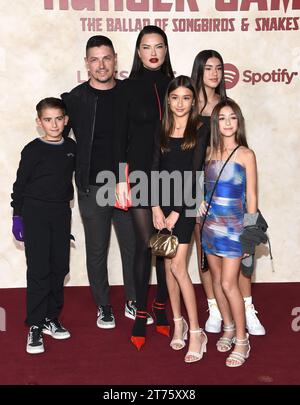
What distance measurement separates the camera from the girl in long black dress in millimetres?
3271

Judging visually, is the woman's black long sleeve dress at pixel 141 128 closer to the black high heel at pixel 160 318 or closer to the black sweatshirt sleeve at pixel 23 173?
the black high heel at pixel 160 318

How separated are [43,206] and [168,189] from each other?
0.76 metres

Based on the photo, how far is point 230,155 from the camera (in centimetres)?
327

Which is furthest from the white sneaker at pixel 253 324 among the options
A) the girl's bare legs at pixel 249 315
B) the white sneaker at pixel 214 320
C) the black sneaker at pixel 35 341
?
Answer: the black sneaker at pixel 35 341

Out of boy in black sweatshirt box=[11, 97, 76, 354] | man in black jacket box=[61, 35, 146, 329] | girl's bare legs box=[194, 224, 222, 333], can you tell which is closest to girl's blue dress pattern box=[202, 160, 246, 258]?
girl's bare legs box=[194, 224, 222, 333]

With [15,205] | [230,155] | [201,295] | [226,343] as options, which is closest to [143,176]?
[230,155]

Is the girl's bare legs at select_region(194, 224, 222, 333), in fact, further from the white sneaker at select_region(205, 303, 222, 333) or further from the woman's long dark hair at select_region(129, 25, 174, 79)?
the woman's long dark hair at select_region(129, 25, 174, 79)

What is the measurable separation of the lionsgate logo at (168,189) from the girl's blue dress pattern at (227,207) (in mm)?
88

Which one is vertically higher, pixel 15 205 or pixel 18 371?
pixel 15 205

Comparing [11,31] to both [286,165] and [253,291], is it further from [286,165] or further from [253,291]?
[253,291]

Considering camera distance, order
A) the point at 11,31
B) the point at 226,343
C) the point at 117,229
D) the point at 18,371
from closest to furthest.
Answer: the point at 18,371, the point at 226,343, the point at 117,229, the point at 11,31

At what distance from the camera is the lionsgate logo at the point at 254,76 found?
14.9 ft

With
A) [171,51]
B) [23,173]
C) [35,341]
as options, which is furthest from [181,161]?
[171,51]

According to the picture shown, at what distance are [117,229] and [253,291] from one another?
1.27 metres
